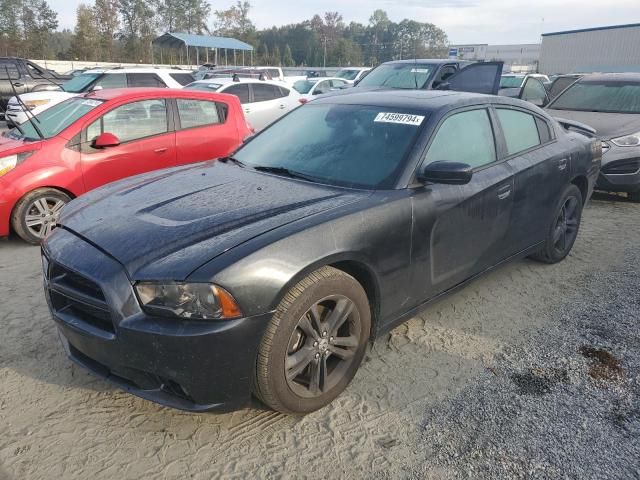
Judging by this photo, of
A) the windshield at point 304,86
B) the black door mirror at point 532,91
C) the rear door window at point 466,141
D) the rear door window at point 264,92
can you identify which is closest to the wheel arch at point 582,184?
the rear door window at point 466,141

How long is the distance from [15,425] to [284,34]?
91.6m

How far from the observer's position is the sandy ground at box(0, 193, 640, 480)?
91.7 inches

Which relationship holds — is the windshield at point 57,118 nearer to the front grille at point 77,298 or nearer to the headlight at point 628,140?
the front grille at point 77,298

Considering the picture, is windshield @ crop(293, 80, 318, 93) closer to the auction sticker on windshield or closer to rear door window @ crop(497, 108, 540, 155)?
rear door window @ crop(497, 108, 540, 155)

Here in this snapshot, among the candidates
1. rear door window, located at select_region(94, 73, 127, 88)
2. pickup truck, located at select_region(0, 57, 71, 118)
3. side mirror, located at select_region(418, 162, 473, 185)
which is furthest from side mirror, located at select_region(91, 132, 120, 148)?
pickup truck, located at select_region(0, 57, 71, 118)

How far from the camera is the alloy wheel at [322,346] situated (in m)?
2.53

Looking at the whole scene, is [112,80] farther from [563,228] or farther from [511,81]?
[511,81]

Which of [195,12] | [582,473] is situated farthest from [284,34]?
[582,473]

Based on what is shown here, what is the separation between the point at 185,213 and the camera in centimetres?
273

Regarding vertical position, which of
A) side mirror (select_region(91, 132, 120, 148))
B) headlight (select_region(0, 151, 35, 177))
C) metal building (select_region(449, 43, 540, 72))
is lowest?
headlight (select_region(0, 151, 35, 177))

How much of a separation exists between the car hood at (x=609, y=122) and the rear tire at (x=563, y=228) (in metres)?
2.83

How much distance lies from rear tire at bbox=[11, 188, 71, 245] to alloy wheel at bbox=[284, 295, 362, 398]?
3.59 meters

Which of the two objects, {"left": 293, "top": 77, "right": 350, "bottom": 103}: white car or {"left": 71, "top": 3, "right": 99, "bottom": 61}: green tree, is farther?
{"left": 71, "top": 3, "right": 99, "bottom": 61}: green tree

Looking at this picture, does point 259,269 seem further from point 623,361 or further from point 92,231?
point 623,361
